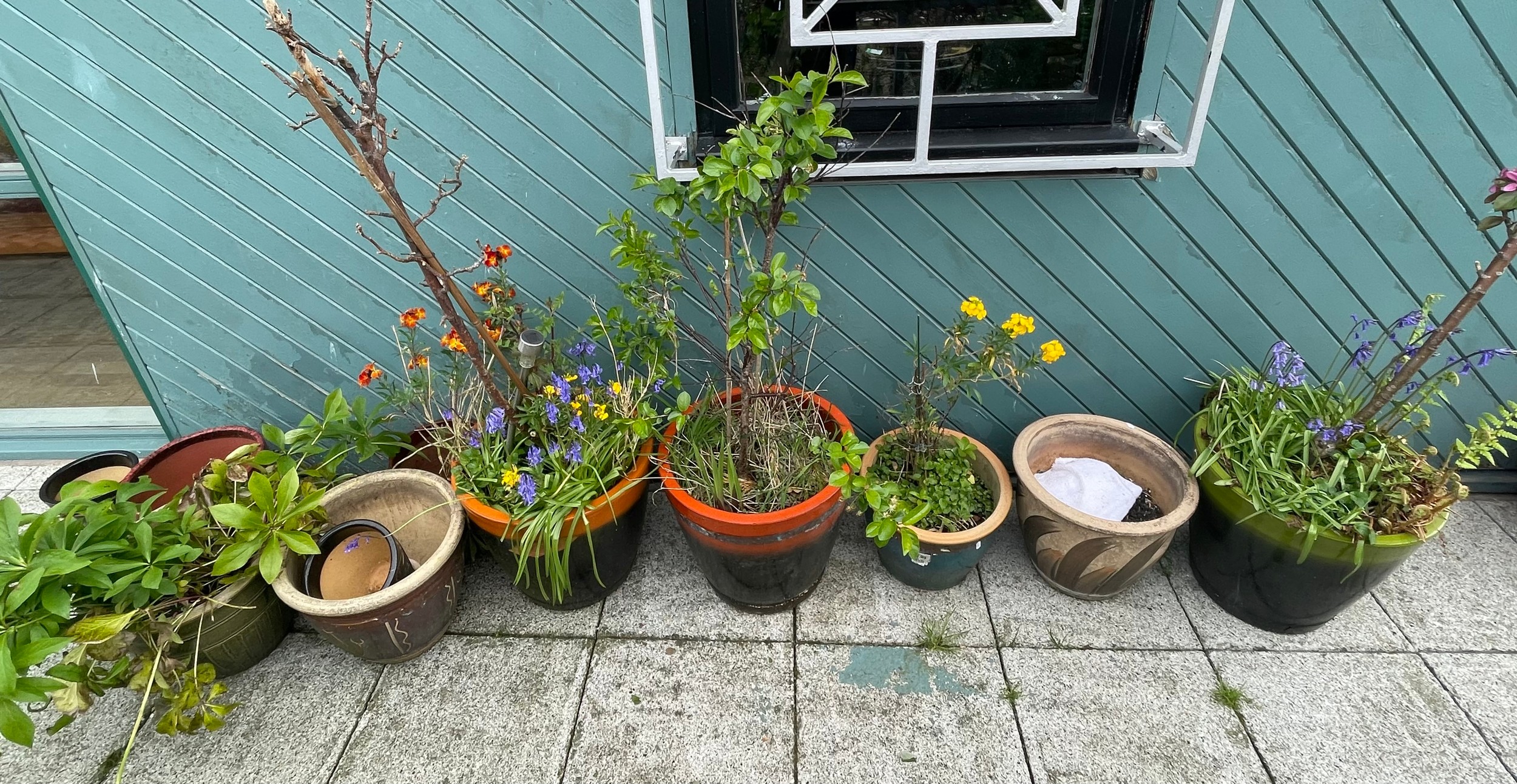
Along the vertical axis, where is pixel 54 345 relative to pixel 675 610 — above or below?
above

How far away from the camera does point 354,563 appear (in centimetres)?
212

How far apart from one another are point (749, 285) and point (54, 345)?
367 cm

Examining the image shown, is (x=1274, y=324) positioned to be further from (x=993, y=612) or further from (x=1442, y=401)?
(x=993, y=612)

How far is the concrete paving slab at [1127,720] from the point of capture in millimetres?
1768

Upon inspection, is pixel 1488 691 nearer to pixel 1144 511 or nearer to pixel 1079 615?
pixel 1144 511

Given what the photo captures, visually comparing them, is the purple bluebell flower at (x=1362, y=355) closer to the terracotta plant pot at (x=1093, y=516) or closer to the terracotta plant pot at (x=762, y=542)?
the terracotta plant pot at (x=1093, y=516)

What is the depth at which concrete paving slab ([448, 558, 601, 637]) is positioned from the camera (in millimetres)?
2174

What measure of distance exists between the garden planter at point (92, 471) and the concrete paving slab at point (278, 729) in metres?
0.86

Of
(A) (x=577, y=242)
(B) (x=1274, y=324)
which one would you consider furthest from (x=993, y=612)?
(A) (x=577, y=242)

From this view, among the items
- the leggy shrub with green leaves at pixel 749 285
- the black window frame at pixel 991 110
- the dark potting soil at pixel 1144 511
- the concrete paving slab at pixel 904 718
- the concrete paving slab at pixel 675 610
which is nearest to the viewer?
the leggy shrub with green leaves at pixel 749 285

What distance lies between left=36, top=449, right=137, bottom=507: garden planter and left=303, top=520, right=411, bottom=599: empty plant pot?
845 mm

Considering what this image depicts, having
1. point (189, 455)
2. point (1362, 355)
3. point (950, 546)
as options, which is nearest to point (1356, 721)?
point (1362, 355)

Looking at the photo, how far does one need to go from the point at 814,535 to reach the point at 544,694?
0.88 metres

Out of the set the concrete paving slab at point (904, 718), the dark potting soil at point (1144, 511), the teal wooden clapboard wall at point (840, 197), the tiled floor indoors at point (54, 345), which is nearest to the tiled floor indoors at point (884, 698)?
the concrete paving slab at point (904, 718)
